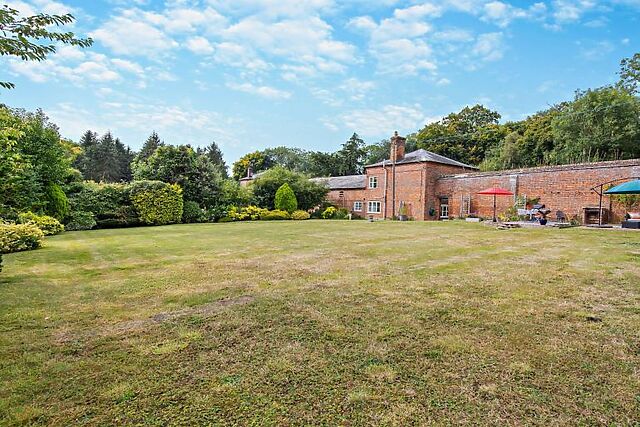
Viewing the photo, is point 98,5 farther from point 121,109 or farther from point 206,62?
point 121,109

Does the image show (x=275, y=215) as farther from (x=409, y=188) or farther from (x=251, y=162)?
(x=251, y=162)

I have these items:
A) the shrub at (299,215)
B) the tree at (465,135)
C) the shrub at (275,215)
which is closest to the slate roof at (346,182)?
the shrub at (299,215)

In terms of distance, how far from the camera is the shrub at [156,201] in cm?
1867

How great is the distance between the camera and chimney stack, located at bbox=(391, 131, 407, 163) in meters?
27.1

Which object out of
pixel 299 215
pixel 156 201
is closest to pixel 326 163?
pixel 299 215

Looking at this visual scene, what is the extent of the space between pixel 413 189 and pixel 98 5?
22.7m

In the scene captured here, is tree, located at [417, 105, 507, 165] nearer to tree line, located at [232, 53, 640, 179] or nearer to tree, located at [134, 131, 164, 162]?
tree line, located at [232, 53, 640, 179]

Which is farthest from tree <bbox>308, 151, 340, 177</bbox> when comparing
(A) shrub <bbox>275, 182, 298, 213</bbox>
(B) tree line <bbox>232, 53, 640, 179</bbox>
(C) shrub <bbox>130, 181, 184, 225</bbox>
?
(C) shrub <bbox>130, 181, 184, 225</bbox>

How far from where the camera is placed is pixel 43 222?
12633 mm

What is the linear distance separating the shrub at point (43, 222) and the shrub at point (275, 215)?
507 inches

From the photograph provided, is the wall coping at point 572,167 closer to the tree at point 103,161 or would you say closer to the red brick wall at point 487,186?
the red brick wall at point 487,186

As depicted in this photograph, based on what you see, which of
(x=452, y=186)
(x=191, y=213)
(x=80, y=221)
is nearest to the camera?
(x=80, y=221)

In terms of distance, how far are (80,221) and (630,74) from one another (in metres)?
50.2

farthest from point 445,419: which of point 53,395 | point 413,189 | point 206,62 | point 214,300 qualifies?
point 413,189
